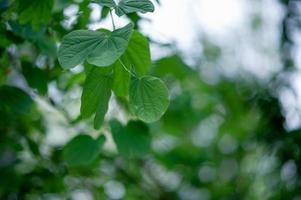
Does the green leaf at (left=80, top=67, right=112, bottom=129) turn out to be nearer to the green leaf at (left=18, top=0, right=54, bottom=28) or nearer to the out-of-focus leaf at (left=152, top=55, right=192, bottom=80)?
the green leaf at (left=18, top=0, right=54, bottom=28)

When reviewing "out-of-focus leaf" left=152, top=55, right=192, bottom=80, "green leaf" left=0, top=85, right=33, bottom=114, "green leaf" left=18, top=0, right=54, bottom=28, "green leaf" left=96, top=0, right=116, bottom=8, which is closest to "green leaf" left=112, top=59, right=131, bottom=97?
"green leaf" left=96, top=0, right=116, bottom=8

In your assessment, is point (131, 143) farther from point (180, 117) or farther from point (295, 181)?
point (295, 181)

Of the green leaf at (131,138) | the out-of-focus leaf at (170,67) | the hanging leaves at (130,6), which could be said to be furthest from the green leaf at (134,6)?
the out-of-focus leaf at (170,67)

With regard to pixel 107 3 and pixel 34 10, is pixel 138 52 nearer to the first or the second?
pixel 107 3

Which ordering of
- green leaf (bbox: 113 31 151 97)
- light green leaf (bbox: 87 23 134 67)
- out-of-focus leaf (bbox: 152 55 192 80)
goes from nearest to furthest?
light green leaf (bbox: 87 23 134 67) → green leaf (bbox: 113 31 151 97) → out-of-focus leaf (bbox: 152 55 192 80)

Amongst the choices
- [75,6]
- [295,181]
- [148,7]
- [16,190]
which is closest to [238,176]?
[295,181]

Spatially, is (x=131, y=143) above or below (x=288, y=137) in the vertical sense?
above
